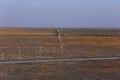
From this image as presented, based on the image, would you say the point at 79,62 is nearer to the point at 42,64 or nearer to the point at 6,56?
the point at 42,64

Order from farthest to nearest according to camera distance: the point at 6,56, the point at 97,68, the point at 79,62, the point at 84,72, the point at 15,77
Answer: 1. the point at 6,56
2. the point at 79,62
3. the point at 97,68
4. the point at 84,72
5. the point at 15,77

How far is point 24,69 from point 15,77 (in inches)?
73.6

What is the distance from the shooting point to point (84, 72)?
16.3 meters

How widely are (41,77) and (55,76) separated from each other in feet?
1.82

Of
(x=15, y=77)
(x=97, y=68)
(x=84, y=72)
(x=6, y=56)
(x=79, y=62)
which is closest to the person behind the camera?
(x=15, y=77)

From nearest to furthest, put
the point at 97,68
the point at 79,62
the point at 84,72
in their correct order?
the point at 84,72
the point at 97,68
the point at 79,62

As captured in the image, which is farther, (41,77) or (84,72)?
(84,72)

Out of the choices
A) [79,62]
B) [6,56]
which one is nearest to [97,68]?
[79,62]

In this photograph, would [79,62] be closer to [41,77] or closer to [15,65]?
[15,65]

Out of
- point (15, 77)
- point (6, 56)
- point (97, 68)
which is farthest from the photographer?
point (6, 56)

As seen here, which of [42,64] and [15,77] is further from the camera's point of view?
[42,64]

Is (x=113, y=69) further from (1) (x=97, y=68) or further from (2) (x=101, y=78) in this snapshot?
(2) (x=101, y=78)

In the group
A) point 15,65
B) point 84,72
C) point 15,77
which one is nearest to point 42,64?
point 15,65

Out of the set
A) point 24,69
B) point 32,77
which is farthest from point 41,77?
point 24,69
